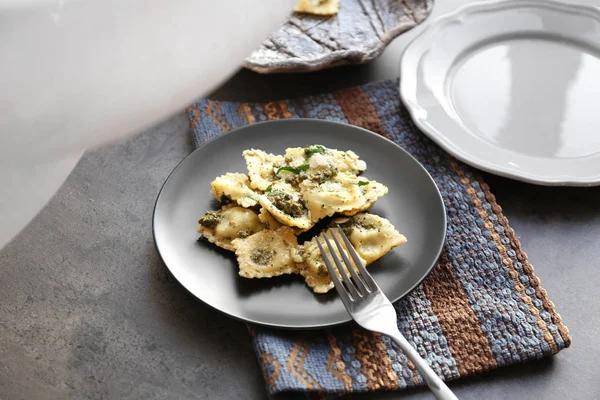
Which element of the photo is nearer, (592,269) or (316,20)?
(592,269)

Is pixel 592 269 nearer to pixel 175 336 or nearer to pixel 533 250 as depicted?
pixel 533 250

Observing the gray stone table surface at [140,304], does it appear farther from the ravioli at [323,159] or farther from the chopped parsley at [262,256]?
the ravioli at [323,159]

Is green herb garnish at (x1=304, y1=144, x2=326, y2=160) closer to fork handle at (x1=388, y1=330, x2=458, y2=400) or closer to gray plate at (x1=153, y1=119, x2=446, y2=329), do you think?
gray plate at (x1=153, y1=119, x2=446, y2=329)

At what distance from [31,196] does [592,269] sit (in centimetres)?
105

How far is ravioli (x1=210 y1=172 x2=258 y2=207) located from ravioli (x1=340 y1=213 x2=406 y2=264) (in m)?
0.19

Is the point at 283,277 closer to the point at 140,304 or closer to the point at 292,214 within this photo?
the point at 292,214

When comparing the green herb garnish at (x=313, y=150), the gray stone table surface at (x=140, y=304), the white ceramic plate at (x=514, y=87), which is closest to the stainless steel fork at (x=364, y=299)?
the gray stone table surface at (x=140, y=304)

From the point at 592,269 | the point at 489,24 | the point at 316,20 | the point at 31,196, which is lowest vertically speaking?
the point at 592,269

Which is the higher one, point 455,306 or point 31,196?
point 31,196

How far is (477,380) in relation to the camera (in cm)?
110

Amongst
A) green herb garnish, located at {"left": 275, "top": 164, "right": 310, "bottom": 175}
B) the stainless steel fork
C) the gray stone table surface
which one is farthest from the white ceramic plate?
the stainless steel fork

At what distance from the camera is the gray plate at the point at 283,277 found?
3.71 ft

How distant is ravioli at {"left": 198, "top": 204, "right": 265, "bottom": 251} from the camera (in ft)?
4.03

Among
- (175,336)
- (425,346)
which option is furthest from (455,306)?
(175,336)
